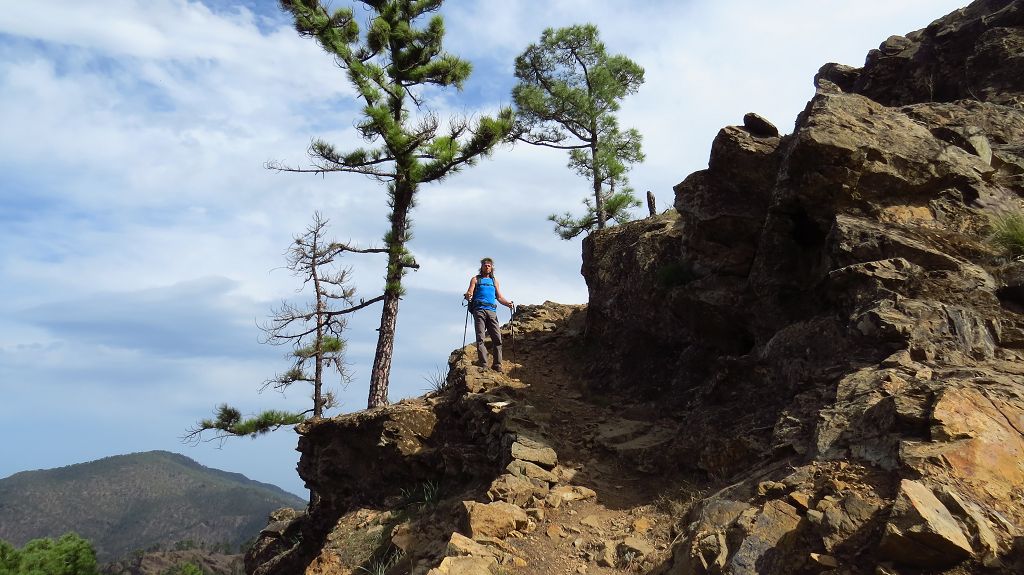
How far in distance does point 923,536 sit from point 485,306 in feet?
29.2

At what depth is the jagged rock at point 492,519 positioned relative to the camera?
24.2ft

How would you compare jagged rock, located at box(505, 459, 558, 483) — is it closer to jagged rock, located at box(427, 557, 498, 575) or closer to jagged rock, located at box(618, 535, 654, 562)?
jagged rock, located at box(618, 535, 654, 562)

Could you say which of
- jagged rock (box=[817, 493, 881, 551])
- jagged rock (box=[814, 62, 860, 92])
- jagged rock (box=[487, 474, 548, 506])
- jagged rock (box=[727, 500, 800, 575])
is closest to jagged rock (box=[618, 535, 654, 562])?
jagged rock (box=[727, 500, 800, 575])

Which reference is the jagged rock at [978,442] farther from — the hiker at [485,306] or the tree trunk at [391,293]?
the tree trunk at [391,293]

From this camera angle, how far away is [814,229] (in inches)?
367

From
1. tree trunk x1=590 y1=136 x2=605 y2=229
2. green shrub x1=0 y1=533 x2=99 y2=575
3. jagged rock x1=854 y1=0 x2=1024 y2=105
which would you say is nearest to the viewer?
jagged rock x1=854 y1=0 x2=1024 y2=105

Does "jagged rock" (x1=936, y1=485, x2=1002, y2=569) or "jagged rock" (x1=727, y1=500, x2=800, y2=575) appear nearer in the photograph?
"jagged rock" (x1=936, y1=485, x2=1002, y2=569)

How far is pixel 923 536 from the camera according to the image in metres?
4.27

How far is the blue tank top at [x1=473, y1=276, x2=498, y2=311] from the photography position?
41.0ft

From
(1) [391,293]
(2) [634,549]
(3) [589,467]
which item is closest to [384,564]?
(3) [589,467]

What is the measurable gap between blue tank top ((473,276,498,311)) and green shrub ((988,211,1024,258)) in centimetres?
779

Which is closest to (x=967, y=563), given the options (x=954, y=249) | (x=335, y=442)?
(x=954, y=249)

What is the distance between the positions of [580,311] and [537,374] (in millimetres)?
3695

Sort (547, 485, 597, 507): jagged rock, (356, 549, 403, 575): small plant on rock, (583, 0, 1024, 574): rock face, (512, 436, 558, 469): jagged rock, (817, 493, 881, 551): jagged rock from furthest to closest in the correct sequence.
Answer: (512, 436, 558, 469): jagged rock
(356, 549, 403, 575): small plant on rock
(547, 485, 597, 507): jagged rock
(583, 0, 1024, 574): rock face
(817, 493, 881, 551): jagged rock
